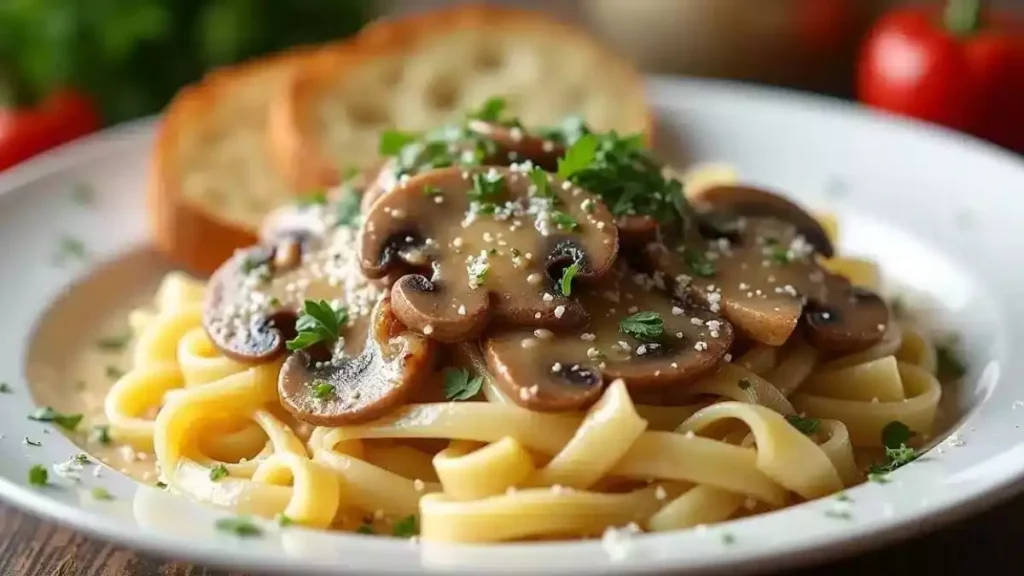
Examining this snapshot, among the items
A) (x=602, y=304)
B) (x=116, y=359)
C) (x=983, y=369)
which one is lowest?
(x=116, y=359)

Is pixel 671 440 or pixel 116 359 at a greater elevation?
pixel 671 440

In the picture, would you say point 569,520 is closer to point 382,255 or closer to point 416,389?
point 416,389

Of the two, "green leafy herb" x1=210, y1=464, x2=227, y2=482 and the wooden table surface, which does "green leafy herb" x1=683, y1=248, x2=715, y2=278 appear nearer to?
the wooden table surface

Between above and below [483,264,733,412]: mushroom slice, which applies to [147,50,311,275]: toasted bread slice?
below

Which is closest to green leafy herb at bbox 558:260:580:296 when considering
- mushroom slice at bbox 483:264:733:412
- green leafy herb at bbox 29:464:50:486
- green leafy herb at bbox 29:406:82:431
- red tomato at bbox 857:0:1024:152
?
mushroom slice at bbox 483:264:733:412

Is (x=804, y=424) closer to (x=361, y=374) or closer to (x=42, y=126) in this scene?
(x=361, y=374)

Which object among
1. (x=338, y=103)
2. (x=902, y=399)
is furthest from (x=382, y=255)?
(x=338, y=103)

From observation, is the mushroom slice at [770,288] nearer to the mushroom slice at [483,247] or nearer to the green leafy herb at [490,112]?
the mushroom slice at [483,247]
